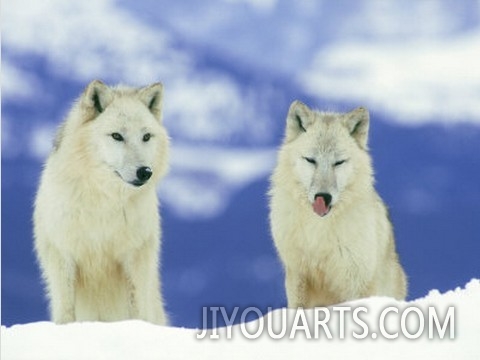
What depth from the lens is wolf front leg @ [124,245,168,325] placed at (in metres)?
6.21

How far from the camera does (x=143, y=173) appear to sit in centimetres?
593

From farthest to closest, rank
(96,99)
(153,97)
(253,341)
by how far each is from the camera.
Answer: (153,97), (96,99), (253,341)

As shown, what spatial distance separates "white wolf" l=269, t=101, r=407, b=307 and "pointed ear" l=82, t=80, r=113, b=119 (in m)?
1.16

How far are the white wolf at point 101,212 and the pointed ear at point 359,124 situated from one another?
117cm

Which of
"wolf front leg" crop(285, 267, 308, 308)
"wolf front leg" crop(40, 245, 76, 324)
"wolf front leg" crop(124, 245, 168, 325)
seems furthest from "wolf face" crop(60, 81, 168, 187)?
"wolf front leg" crop(285, 267, 308, 308)

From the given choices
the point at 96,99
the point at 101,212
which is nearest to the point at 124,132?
the point at 96,99

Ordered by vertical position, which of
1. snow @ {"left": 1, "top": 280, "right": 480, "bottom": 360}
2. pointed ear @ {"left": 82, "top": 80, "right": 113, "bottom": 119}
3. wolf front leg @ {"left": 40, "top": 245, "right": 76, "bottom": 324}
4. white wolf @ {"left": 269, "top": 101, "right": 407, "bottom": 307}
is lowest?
snow @ {"left": 1, "top": 280, "right": 480, "bottom": 360}

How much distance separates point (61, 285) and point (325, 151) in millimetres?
1851

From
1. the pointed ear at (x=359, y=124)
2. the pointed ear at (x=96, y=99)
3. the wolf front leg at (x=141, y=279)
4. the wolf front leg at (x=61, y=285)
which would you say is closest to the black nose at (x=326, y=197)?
the pointed ear at (x=359, y=124)

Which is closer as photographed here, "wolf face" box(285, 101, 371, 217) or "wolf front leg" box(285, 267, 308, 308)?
"wolf face" box(285, 101, 371, 217)

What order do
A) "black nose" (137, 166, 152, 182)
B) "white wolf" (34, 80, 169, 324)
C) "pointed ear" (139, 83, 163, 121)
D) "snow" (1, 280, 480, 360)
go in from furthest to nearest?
"pointed ear" (139, 83, 163, 121) < "white wolf" (34, 80, 169, 324) < "black nose" (137, 166, 152, 182) < "snow" (1, 280, 480, 360)

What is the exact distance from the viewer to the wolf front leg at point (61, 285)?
6.15 m

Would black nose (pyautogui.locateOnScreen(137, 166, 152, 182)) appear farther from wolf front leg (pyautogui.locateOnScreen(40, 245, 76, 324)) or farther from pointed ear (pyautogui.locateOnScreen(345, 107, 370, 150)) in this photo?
pointed ear (pyautogui.locateOnScreen(345, 107, 370, 150))

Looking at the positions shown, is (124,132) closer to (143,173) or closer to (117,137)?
(117,137)
